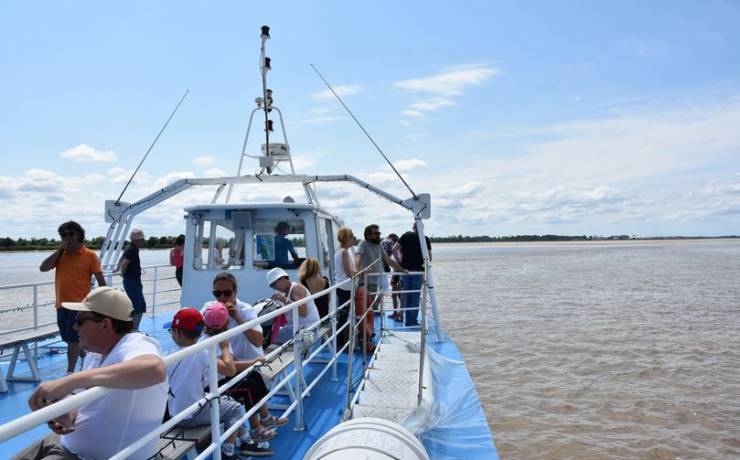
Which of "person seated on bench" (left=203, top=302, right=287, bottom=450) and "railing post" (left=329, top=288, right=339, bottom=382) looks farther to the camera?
"railing post" (left=329, top=288, right=339, bottom=382)

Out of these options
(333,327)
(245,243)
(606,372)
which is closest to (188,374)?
(333,327)

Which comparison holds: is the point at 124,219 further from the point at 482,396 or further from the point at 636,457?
the point at 636,457

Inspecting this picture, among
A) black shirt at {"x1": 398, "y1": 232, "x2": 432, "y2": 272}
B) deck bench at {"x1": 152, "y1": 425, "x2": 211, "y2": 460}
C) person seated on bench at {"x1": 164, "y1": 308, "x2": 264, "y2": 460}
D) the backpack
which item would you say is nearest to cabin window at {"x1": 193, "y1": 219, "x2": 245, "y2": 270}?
the backpack

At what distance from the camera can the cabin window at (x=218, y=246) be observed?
25.7ft

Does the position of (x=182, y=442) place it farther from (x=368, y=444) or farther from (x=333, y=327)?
(x=333, y=327)

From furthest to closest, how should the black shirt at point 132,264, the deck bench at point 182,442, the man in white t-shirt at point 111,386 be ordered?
the black shirt at point 132,264 < the deck bench at point 182,442 < the man in white t-shirt at point 111,386

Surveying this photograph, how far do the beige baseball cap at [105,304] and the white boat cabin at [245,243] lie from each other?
4.95 m

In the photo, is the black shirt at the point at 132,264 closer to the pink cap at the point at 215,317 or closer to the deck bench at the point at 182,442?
the pink cap at the point at 215,317

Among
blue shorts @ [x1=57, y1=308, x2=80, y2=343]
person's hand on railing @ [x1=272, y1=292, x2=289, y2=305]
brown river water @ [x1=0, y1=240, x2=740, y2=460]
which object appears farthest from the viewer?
brown river water @ [x1=0, y1=240, x2=740, y2=460]

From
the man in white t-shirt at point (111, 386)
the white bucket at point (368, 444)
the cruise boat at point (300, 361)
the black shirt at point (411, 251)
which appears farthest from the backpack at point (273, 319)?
the black shirt at point (411, 251)

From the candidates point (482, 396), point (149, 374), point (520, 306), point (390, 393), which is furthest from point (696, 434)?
point (520, 306)

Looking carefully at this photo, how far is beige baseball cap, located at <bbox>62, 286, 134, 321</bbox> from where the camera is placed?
2562mm

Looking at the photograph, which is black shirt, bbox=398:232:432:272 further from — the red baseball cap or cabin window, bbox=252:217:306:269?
the red baseball cap

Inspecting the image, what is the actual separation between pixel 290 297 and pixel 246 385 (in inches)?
64.8
